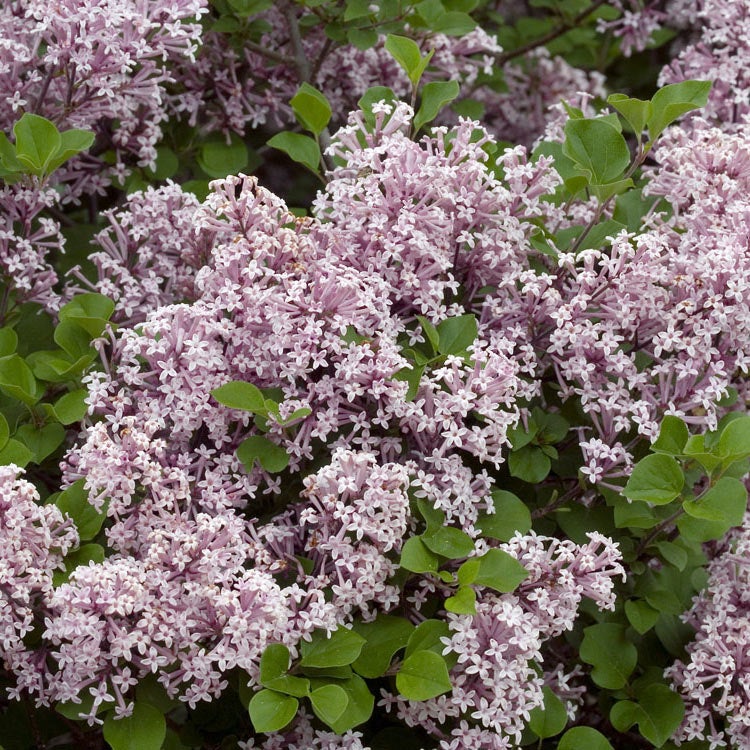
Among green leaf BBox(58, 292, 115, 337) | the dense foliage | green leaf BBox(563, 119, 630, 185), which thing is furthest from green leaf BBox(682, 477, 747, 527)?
green leaf BBox(58, 292, 115, 337)

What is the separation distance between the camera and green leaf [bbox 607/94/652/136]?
1.89m

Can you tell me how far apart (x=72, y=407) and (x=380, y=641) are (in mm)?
677

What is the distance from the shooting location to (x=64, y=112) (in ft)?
7.24

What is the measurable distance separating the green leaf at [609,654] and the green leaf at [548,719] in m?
0.11

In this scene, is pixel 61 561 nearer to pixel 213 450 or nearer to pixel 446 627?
pixel 213 450

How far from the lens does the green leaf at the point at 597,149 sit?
1.92 meters

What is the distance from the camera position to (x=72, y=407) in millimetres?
1904

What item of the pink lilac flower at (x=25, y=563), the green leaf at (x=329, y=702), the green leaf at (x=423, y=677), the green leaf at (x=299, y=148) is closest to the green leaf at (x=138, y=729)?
the pink lilac flower at (x=25, y=563)

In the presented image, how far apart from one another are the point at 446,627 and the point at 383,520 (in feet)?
0.73

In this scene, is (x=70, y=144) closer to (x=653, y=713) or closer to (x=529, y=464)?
(x=529, y=464)

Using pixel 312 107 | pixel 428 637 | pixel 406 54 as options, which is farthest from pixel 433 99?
pixel 428 637

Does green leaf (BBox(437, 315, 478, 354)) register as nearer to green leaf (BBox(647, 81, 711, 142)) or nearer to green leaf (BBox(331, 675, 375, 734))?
green leaf (BBox(647, 81, 711, 142))

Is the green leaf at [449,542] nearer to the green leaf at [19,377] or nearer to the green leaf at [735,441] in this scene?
the green leaf at [735,441]

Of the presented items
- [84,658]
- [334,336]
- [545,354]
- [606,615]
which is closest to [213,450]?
[334,336]
